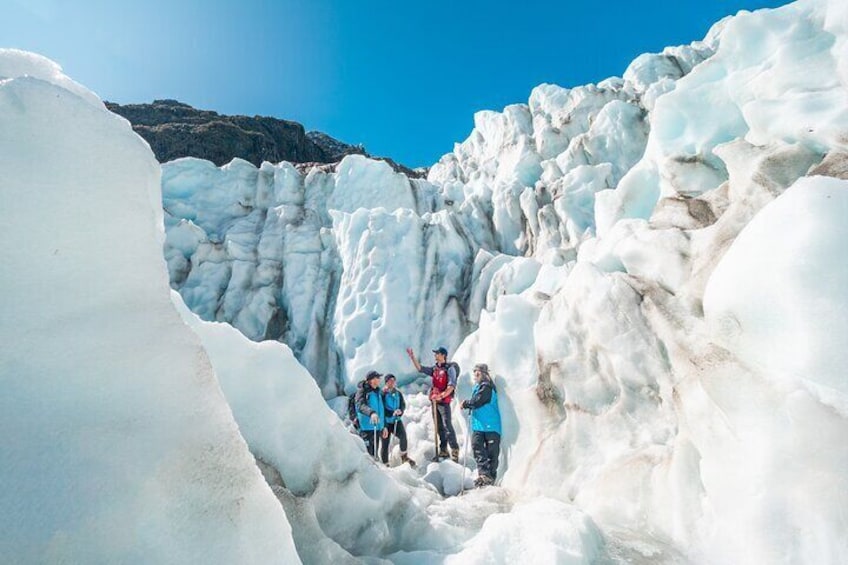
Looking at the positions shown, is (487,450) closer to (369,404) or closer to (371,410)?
(371,410)

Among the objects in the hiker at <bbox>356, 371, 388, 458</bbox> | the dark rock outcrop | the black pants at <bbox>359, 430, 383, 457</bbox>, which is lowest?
the black pants at <bbox>359, 430, 383, 457</bbox>

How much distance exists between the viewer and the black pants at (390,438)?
25.3 ft

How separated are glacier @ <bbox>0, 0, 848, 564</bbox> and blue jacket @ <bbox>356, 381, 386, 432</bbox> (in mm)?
1351

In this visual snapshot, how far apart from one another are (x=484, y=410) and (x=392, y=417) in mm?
2117

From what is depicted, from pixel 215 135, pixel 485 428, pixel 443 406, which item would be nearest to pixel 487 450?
pixel 485 428

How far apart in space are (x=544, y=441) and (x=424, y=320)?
34.4ft

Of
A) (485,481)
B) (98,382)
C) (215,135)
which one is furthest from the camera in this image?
(215,135)

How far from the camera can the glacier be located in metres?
1.74

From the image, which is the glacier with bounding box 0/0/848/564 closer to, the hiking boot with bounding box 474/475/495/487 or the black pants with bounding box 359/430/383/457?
the hiking boot with bounding box 474/475/495/487

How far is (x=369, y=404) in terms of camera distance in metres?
7.71

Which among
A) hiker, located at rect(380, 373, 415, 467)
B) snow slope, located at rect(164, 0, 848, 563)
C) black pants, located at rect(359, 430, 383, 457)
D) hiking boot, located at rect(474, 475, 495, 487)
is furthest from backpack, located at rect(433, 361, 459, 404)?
hiking boot, located at rect(474, 475, 495, 487)

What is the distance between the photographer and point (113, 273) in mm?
2000

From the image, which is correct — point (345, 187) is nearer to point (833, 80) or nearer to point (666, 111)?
point (666, 111)

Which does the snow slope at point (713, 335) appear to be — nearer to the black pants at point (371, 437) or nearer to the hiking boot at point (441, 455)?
the hiking boot at point (441, 455)
